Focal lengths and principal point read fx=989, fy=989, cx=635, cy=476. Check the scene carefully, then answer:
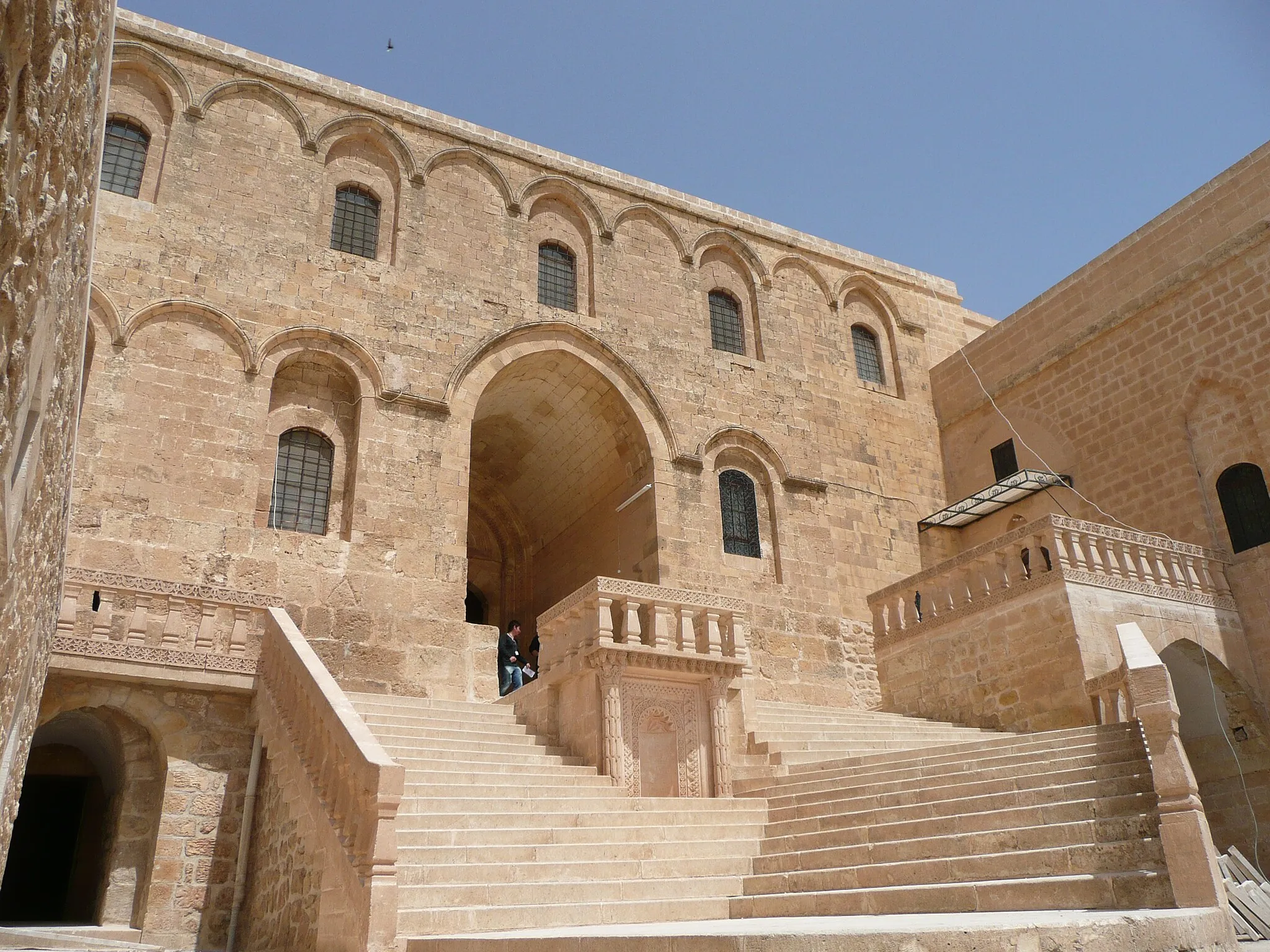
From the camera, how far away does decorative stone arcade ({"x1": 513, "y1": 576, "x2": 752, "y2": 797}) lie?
9297 millimetres

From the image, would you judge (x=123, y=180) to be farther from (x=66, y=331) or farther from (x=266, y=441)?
(x=66, y=331)

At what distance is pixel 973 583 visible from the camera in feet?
43.0

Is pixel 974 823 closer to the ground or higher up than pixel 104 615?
closer to the ground

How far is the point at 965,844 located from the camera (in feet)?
23.0

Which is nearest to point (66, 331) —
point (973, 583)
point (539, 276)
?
point (973, 583)

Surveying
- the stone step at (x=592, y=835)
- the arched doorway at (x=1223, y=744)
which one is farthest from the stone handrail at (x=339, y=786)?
the arched doorway at (x=1223, y=744)

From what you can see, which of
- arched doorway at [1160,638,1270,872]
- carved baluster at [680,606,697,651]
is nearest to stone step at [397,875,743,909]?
carved baluster at [680,606,697,651]

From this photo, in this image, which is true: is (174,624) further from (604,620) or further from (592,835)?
(592,835)

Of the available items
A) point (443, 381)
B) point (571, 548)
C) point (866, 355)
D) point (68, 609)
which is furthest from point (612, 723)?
point (866, 355)

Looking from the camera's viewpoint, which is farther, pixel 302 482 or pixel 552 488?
pixel 552 488

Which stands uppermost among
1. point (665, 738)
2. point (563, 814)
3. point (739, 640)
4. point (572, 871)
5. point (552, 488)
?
point (552, 488)

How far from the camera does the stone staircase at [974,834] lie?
19.9 ft

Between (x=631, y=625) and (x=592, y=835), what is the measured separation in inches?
93.5

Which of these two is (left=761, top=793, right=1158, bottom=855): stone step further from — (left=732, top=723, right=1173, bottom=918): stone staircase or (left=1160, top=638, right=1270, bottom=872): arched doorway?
(left=1160, top=638, right=1270, bottom=872): arched doorway
